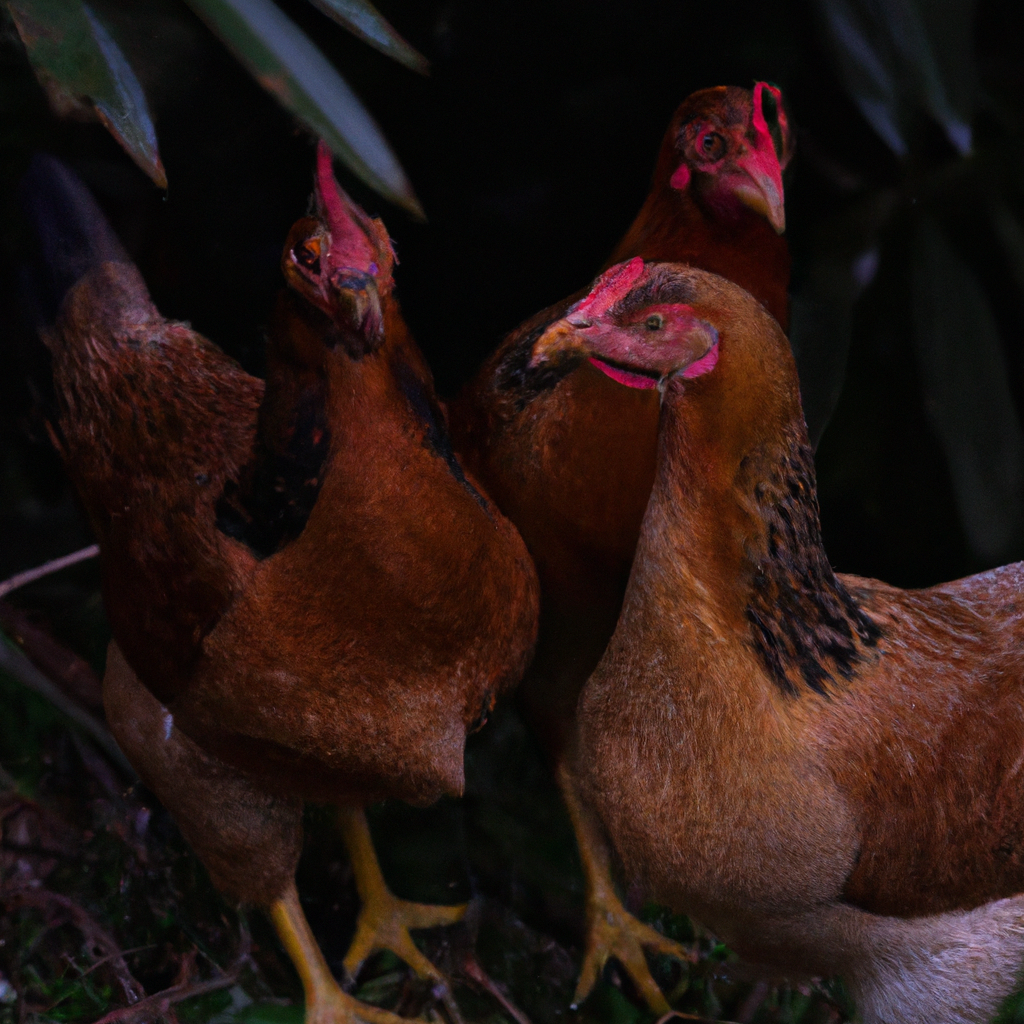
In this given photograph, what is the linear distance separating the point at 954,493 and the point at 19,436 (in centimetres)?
102

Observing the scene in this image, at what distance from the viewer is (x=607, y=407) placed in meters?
1.04

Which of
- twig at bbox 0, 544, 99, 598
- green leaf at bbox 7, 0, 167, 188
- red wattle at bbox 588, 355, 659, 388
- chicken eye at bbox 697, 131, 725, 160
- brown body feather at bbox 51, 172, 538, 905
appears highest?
chicken eye at bbox 697, 131, 725, 160

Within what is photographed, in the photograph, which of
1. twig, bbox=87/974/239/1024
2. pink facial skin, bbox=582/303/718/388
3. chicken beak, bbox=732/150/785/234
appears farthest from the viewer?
twig, bbox=87/974/239/1024

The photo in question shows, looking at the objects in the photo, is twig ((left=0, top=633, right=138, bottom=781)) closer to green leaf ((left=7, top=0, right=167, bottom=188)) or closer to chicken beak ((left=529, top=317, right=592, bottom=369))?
green leaf ((left=7, top=0, right=167, bottom=188))

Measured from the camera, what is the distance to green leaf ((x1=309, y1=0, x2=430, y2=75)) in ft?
3.10

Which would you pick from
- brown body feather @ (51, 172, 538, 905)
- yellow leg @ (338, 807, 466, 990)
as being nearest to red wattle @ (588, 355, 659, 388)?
brown body feather @ (51, 172, 538, 905)

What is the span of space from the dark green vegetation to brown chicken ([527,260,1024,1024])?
15cm

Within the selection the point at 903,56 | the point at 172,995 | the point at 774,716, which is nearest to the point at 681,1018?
the point at 774,716

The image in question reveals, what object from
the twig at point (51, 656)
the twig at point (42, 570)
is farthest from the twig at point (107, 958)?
the twig at point (42, 570)

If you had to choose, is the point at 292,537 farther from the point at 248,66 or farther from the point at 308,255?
the point at 248,66

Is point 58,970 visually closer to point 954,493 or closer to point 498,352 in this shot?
point 498,352

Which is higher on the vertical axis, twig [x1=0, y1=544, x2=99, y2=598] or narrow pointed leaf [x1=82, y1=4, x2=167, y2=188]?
A: narrow pointed leaf [x1=82, y1=4, x2=167, y2=188]

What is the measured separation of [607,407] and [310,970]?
2.33 feet

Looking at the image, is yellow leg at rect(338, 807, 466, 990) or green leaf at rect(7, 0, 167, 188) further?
yellow leg at rect(338, 807, 466, 990)
